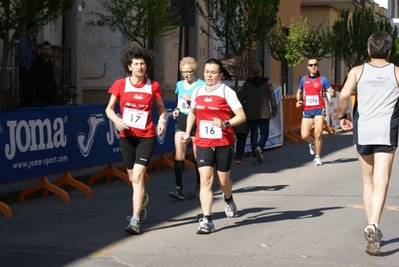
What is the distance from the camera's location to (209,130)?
402 inches

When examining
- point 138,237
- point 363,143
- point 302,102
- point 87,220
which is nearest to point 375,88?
point 363,143

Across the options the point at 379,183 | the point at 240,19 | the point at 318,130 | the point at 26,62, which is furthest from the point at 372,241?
the point at 240,19

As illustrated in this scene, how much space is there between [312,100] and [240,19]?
991cm

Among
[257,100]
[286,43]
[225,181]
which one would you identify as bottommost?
[225,181]

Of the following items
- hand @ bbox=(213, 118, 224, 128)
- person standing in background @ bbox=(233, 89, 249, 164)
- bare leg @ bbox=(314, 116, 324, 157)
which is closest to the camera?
hand @ bbox=(213, 118, 224, 128)

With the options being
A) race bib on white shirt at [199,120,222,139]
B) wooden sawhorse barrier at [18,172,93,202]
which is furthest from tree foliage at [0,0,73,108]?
race bib on white shirt at [199,120,222,139]

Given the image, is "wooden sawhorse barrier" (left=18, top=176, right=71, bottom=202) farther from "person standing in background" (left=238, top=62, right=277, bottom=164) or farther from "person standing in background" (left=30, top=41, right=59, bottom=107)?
"person standing in background" (left=238, top=62, right=277, bottom=164)

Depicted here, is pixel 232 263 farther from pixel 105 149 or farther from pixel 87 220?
pixel 105 149

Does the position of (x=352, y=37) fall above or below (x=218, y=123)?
above

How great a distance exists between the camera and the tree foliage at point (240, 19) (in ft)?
89.6

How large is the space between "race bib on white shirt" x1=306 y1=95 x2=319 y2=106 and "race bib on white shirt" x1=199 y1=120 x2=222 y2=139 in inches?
309

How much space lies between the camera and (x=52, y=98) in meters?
18.2

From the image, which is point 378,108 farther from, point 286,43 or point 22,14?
point 286,43

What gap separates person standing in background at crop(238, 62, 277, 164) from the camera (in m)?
18.8
